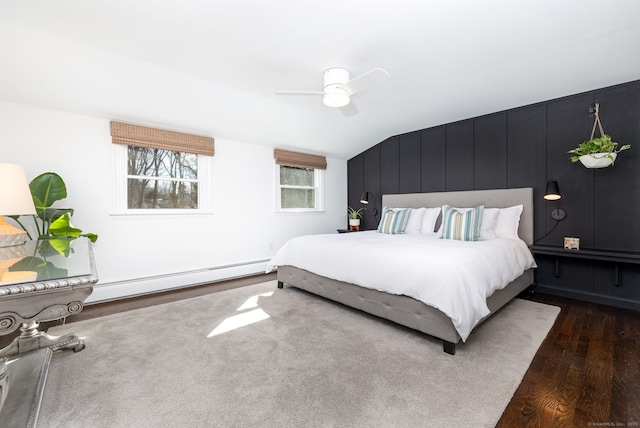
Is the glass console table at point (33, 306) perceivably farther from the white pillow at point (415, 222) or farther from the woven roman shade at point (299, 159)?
the white pillow at point (415, 222)

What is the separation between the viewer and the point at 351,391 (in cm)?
173

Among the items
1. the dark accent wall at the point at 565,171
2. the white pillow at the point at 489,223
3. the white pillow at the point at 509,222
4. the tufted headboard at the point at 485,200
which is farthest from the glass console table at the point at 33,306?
the dark accent wall at the point at 565,171

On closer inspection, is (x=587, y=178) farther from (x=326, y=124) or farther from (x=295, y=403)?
(x=295, y=403)

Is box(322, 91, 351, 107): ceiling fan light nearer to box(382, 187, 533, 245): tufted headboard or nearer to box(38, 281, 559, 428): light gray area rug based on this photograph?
box(38, 281, 559, 428): light gray area rug

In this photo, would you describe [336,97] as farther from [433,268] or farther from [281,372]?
[281,372]

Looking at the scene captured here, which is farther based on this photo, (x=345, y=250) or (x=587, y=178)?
(x=587, y=178)

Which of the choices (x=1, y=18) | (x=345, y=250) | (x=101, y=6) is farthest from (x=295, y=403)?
(x=1, y=18)

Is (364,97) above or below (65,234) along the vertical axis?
above

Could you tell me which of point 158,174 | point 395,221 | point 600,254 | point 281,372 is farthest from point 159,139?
point 600,254

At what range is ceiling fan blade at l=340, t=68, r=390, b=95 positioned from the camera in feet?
7.40

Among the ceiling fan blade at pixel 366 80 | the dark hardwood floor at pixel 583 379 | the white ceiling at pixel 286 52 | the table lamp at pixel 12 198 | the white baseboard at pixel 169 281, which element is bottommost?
the dark hardwood floor at pixel 583 379

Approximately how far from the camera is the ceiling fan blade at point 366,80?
2.26m

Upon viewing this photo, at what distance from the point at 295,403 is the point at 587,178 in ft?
13.2

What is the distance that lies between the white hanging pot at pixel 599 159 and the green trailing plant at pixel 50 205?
5326 millimetres
